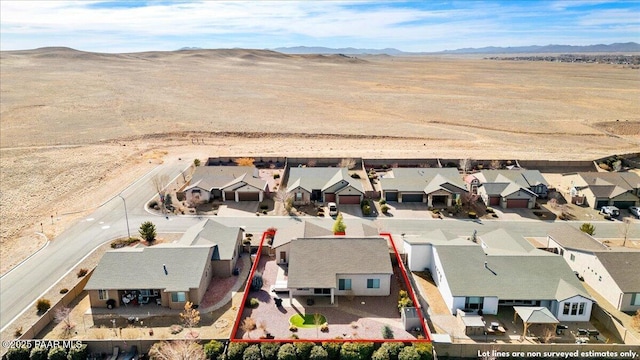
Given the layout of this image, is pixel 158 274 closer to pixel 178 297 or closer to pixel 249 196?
pixel 178 297

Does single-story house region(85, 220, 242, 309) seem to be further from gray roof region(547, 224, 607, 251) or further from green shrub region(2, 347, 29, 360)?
gray roof region(547, 224, 607, 251)

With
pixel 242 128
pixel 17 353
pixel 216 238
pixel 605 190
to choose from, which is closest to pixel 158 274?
pixel 216 238

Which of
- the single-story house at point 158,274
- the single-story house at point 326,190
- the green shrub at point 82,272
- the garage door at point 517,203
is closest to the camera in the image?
the single-story house at point 158,274

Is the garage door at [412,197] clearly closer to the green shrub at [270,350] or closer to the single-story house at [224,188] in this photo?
the single-story house at [224,188]

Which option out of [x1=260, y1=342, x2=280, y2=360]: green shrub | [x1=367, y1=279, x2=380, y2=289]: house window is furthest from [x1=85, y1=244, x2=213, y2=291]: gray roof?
[x1=367, y1=279, x2=380, y2=289]: house window

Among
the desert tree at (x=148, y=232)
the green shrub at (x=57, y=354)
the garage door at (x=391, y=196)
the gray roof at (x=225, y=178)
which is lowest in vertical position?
the green shrub at (x=57, y=354)

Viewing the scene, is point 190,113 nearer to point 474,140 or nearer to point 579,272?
point 474,140

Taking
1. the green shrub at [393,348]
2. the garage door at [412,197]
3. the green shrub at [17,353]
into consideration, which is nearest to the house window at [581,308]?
the green shrub at [393,348]
